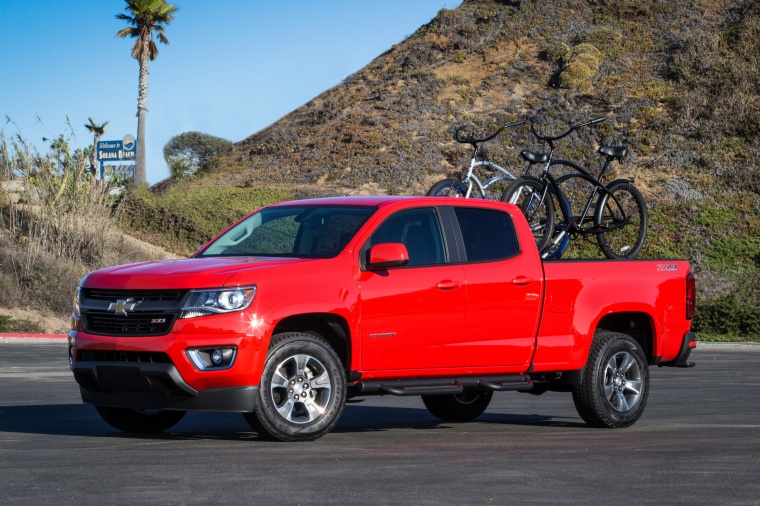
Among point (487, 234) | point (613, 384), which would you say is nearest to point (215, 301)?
point (487, 234)

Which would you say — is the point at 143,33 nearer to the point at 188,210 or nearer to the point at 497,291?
the point at 188,210

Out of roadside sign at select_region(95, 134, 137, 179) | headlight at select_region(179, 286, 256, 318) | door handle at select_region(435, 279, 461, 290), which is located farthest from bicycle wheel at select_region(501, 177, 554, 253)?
roadside sign at select_region(95, 134, 137, 179)

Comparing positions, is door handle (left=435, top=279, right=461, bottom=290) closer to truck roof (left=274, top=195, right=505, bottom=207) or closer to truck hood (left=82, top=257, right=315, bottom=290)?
truck roof (left=274, top=195, right=505, bottom=207)

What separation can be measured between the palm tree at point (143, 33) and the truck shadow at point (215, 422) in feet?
142

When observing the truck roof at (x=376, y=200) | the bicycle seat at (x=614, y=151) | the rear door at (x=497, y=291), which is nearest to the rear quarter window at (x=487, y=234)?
the rear door at (x=497, y=291)

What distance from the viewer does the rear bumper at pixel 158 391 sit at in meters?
9.09

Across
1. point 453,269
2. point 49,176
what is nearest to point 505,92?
point 49,176

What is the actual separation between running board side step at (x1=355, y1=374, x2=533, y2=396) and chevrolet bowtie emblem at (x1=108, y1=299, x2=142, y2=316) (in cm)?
190

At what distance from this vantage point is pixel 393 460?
8.76m

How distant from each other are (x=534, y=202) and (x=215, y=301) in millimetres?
5303

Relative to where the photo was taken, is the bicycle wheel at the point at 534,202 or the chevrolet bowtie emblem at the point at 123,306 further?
the bicycle wheel at the point at 534,202

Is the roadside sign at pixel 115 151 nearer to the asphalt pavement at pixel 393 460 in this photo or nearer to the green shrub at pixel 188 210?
the green shrub at pixel 188 210

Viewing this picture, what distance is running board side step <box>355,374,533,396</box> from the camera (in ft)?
32.6

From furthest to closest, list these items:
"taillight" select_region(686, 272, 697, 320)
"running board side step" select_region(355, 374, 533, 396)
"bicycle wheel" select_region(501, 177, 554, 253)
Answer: "bicycle wheel" select_region(501, 177, 554, 253) < "taillight" select_region(686, 272, 697, 320) < "running board side step" select_region(355, 374, 533, 396)
